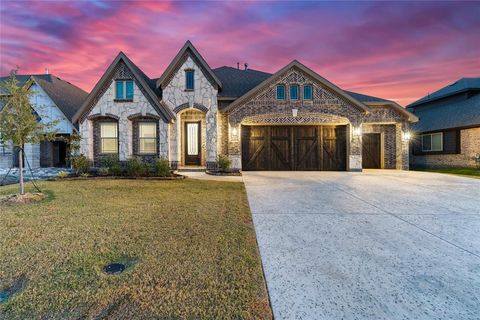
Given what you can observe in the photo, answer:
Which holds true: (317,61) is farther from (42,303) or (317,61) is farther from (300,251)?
(42,303)

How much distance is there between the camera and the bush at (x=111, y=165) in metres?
11.6

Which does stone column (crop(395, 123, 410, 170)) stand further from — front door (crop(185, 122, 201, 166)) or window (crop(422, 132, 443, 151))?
front door (crop(185, 122, 201, 166))

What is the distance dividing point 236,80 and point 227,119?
461 cm

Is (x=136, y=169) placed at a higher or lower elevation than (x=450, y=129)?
lower

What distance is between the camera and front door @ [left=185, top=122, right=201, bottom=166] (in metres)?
15.1

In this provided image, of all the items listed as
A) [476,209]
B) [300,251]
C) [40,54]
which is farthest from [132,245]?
[40,54]

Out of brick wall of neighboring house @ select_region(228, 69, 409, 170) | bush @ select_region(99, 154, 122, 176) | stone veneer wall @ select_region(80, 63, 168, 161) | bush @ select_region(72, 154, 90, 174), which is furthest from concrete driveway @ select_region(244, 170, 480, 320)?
bush @ select_region(72, 154, 90, 174)

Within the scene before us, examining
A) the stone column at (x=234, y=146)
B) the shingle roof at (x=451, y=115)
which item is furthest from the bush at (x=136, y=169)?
the shingle roof at (x=451, y=115)

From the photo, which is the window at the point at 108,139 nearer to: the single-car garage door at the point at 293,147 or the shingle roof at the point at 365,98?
the single-car garage door at the point at 293,147

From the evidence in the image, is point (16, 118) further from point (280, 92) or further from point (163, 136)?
point (280, 92)

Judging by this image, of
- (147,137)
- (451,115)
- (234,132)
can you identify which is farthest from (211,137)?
(451,115)

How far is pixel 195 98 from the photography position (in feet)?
46.0

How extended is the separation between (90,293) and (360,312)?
255 cm

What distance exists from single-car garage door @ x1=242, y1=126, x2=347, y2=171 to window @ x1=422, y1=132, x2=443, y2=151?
9368 mm
